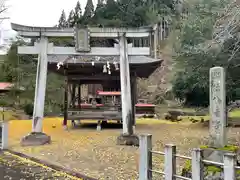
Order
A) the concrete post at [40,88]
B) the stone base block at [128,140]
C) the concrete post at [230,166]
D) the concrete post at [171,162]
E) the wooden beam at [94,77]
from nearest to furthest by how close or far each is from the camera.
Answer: the concrete post at [230,166], the concrete post at [171,162], the stone base block at [128,140], the concrete post at [40,88], the wooden beam at [94,77]

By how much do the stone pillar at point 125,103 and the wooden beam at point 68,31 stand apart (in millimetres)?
328

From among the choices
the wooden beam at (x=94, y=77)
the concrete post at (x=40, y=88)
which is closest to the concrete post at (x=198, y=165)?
the concrete post at (x=40, y=88)

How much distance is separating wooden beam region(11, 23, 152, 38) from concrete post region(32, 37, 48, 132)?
0.32 m

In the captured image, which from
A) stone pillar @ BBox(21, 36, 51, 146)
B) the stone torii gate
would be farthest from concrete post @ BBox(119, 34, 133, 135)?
stone pillar @ BBox(21, 36, 51, 146)

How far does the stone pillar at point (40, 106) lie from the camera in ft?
38.4

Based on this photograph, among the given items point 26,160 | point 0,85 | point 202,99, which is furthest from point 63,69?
point 0,85

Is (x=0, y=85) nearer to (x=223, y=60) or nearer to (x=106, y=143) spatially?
(x=106, y=143)

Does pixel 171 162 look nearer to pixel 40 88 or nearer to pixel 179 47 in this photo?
pixel 40 88

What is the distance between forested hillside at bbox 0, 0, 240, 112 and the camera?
10.2 meters

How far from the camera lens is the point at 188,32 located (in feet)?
52.0

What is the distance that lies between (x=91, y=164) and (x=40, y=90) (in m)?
5.02

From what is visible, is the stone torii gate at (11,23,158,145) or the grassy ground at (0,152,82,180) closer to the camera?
the grassy ground at (0,152,82,180)

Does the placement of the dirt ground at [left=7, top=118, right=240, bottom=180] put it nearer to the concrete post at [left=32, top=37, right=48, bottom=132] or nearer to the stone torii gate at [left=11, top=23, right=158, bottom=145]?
Result: the concrete post at [left=32, top=37, right=48, bottom=132]

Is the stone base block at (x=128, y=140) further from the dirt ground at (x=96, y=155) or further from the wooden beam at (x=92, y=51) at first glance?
the wooden beam at (x=92, y=51)
